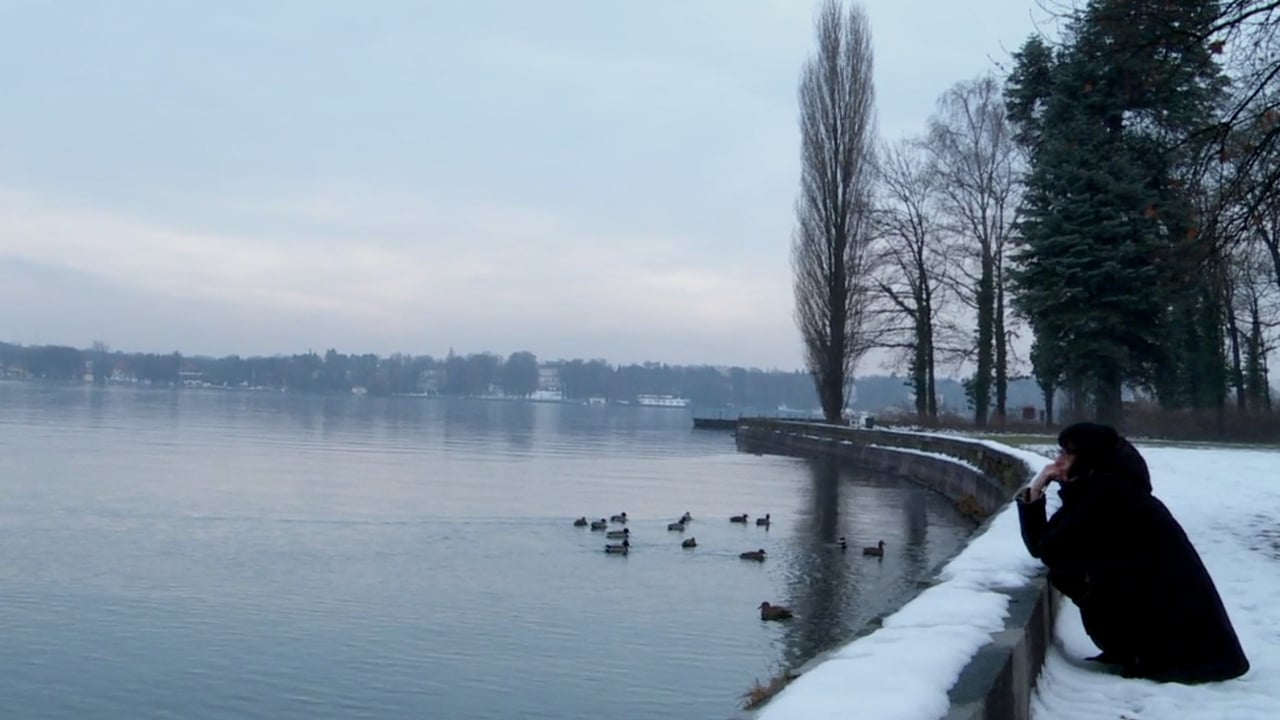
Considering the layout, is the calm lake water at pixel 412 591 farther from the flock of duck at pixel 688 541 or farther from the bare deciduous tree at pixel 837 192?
the bare deciduous tree at pixel 837 192

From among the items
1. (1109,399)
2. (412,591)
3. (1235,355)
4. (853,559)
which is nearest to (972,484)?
(853,559)

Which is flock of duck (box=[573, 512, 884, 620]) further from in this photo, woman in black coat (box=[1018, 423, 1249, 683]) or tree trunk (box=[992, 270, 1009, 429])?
tree trunk (box=[992, 270, 1009, 429])

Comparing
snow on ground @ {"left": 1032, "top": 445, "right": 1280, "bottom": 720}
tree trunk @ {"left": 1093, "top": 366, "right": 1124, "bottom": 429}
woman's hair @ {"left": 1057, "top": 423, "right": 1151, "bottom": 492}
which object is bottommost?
snow on ground @ {"left": 1032, "top": 445, "right": 1280, "bottom": 720}

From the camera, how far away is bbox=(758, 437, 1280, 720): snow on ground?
501 centimetres

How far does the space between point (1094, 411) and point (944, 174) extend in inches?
561

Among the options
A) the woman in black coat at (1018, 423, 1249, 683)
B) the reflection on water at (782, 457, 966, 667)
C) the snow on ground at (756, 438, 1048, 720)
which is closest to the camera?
the snow on ground at (756, 438, 1048, 720)

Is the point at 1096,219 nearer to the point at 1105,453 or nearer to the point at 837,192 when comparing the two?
the point at 837,192

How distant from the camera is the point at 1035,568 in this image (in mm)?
8547

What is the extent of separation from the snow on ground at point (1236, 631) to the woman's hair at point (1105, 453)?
1.04 metres

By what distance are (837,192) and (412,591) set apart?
1439 inches

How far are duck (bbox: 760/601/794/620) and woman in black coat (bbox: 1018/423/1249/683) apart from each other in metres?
7.50

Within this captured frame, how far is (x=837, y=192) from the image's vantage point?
49.3 meters

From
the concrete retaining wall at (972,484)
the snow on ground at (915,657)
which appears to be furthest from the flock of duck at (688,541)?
the snow on ground at (915,657)

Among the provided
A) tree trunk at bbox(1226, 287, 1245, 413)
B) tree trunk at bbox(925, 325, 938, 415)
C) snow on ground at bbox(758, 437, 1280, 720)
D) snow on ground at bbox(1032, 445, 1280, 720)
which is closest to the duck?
snow on ground at bbox(758, 437, 1280, 720)
